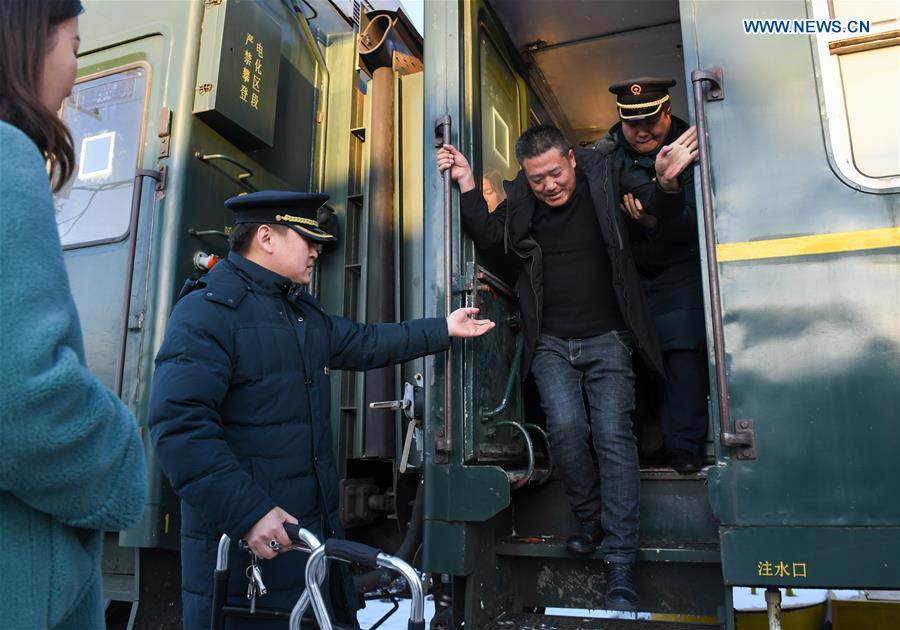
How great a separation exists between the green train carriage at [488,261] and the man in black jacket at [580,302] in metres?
0.13

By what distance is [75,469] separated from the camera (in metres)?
0.80

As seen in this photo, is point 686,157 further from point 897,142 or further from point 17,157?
point 17,157

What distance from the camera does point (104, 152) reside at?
3.30m

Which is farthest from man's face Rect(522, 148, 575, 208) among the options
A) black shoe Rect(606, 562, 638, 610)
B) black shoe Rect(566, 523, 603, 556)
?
black shoe Rect(606, 562, 638, 610)

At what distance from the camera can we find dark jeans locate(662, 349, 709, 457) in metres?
2.58

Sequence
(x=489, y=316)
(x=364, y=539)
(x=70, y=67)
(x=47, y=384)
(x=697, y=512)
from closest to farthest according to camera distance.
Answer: (x=47, y=384), (x=70, y=67), (x=697, y=512), (x=489, y=316), (x=364, y=539)

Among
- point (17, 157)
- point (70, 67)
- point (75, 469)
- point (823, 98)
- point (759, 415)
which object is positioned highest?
point (823, 98)

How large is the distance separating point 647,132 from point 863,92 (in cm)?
89

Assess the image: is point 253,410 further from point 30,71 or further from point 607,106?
point 607,106

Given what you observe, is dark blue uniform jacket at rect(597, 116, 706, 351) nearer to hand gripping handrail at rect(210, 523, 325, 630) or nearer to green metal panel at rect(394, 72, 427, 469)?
green metal panel at rect(394, 72, 427, 469)

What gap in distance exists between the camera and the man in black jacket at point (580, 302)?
2.38m

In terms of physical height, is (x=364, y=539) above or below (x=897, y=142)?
below

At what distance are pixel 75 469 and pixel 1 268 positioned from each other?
24 centimetres

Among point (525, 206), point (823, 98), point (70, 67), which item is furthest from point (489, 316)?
point (70, 67)
